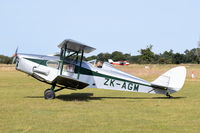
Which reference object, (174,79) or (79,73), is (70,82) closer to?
(79,73)

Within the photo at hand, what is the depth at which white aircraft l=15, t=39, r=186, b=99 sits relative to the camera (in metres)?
11.7

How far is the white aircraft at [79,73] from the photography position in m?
11.7

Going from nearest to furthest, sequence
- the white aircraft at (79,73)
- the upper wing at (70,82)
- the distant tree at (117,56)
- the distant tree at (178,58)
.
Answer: the upper wing at (70,82) < the white aircraft at (79,73) < the distant tree at (178,58) < the distant tree at (117,56)

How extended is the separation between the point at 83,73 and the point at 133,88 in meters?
2.34

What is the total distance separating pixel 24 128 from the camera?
257 inches

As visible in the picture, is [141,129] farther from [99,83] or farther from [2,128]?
[99,83]

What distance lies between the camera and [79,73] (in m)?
12.2

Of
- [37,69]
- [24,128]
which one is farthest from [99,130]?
[37,69]

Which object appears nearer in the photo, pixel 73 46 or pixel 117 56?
pixel 73 46

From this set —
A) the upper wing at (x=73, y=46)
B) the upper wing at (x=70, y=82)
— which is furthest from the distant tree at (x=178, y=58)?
the upper wing at (x=70, y=82)

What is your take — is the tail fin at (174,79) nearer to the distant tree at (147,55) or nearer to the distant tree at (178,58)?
the distant tree at (147,55)

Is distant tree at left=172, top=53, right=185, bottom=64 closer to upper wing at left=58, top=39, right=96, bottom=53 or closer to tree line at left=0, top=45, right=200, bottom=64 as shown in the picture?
tree line at left=0, top=45, right=200, bottom=64

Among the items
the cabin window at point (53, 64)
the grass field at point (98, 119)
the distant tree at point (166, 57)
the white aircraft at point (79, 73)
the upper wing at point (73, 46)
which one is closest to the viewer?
the grass field at point (98, 119)

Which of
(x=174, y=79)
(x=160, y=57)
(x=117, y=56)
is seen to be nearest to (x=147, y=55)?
(x=160, y=57)
